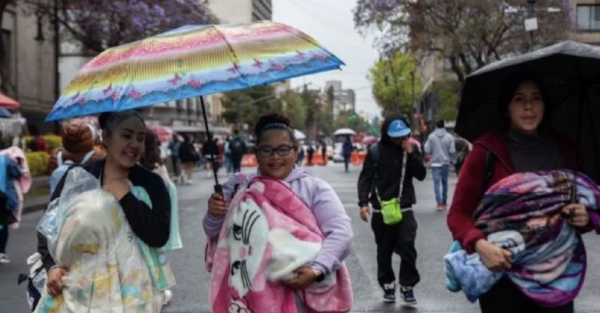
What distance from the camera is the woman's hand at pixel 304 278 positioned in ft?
11.7

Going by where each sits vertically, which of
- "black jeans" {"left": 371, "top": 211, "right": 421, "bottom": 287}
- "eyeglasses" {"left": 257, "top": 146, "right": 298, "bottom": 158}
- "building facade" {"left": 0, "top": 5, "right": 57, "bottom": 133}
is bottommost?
"black jeans" {"left": 371, "top": 211, "right": 421, "bottom": 287}

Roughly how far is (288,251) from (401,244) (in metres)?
4.43

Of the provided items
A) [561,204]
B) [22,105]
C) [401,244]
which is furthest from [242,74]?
[22,105]

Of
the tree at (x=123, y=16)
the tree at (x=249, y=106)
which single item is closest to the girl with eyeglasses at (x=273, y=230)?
the tree at (x=123, y=16)

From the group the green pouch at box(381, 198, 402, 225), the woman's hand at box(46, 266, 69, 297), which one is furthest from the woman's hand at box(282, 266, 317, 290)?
the green pouch at box(381, 198, 402, 225)

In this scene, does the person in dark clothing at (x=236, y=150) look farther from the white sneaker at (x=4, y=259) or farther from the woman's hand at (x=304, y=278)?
the woman's hand at (x=304, y=278)

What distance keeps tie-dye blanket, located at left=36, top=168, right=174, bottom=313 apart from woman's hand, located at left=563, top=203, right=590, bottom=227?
1864mm

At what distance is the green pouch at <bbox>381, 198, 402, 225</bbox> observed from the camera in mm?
7836

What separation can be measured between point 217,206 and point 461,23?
35.9m

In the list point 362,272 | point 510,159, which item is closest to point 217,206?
point 510,159

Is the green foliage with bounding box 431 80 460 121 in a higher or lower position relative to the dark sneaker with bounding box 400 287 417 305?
higher

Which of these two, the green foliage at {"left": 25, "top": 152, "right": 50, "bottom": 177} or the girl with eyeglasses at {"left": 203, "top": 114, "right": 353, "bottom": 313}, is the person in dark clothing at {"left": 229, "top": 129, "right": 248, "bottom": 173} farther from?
the girl with eyeglasses at {"left": 203, "top": 114, "right": 353, "bottom": 313}

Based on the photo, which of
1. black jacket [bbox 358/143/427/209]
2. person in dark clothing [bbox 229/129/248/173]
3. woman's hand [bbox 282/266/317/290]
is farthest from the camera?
person in dark clothing [bbox 229/129/248/173]

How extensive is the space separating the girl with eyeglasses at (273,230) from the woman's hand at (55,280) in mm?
683
